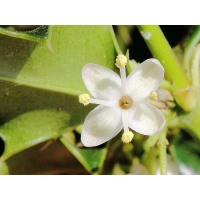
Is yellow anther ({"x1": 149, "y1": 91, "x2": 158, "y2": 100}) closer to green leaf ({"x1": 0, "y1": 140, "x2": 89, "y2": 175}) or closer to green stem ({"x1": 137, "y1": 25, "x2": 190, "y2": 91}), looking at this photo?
green stem ({"x1": 137, "y1": 25, "x2": 190, "y2": 91})

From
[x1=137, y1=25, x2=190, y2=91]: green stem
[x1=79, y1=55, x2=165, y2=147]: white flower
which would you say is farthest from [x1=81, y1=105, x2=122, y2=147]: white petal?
[x1=137, y1=25, x2=190, y2=91]: green stem

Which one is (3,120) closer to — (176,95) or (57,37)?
(57,37)

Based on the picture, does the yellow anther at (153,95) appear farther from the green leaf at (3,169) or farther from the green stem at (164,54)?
the green leaf at (3,169)

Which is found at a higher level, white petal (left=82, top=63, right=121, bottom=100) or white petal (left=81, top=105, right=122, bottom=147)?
white petal (left=82, top=63, right=121, bottom=100)

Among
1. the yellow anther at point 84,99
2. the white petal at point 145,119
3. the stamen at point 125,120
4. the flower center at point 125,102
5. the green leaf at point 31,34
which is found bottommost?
the white petal at point 145,119

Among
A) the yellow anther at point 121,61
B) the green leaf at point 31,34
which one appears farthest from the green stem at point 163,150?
the green leaf at point 31,34

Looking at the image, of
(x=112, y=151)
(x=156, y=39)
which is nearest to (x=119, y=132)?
(x=112, y=151)
